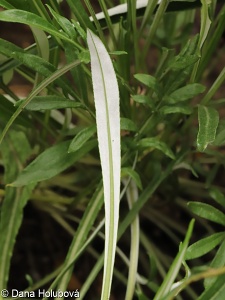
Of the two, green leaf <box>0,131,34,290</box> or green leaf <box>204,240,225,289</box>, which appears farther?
green leaf <box>0,131,34,290</box>

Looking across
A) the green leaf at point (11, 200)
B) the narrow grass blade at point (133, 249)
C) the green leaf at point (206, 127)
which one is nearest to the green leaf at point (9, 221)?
the green leaf at point (11, 200)

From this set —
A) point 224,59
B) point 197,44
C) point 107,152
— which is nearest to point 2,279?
point 107,152

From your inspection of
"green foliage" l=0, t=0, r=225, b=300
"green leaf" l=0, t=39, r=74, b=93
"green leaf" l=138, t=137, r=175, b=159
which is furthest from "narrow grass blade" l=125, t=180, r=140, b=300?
"green leaf" l=0, t=39, r=74, b=93

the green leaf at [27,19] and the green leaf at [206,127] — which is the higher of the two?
the green leaf at [27,19]

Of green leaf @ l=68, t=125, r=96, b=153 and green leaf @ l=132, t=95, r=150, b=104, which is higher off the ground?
green leaf @ l=132, t=95, r=150, b=104

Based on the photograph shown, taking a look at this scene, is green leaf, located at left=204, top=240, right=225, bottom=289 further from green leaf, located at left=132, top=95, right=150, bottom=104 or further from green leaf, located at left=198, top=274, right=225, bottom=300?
green leaf, located at left=132, top=95, right=150, bottom=104

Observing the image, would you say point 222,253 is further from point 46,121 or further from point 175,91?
point 46,121

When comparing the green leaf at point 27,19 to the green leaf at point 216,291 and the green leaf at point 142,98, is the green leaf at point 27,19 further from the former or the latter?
the green leaf at point 216,291
